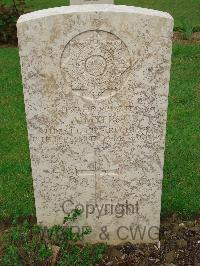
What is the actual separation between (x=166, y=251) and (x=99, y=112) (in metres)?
1.23

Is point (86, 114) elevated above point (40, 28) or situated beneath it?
situated beneath

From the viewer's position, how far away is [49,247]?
3689 millimetres

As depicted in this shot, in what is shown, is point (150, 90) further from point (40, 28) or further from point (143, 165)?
point (40, 28)

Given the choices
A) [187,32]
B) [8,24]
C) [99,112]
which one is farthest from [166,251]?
[8,24]

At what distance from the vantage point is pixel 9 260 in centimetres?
341

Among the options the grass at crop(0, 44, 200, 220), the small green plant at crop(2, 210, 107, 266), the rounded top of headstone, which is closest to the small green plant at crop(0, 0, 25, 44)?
the grass at crop(0, 44, 200, 220)

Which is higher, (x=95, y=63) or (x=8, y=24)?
(x=95, y=63)

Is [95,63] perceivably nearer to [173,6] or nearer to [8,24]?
[8,24]

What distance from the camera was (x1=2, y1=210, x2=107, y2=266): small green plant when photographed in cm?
340

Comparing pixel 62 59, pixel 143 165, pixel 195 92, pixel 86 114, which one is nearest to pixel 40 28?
pixel 62 59

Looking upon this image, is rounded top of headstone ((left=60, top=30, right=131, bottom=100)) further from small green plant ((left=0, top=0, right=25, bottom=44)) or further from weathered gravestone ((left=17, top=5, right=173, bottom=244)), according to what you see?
small green plant ((left=0, top=0, right=25, bottom=44))

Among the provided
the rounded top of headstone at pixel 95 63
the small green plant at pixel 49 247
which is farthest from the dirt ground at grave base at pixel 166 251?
the rounded top of headstone at pixel 95 63

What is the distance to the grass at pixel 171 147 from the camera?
14.7 ft

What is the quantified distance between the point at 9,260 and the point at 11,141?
2601mm
